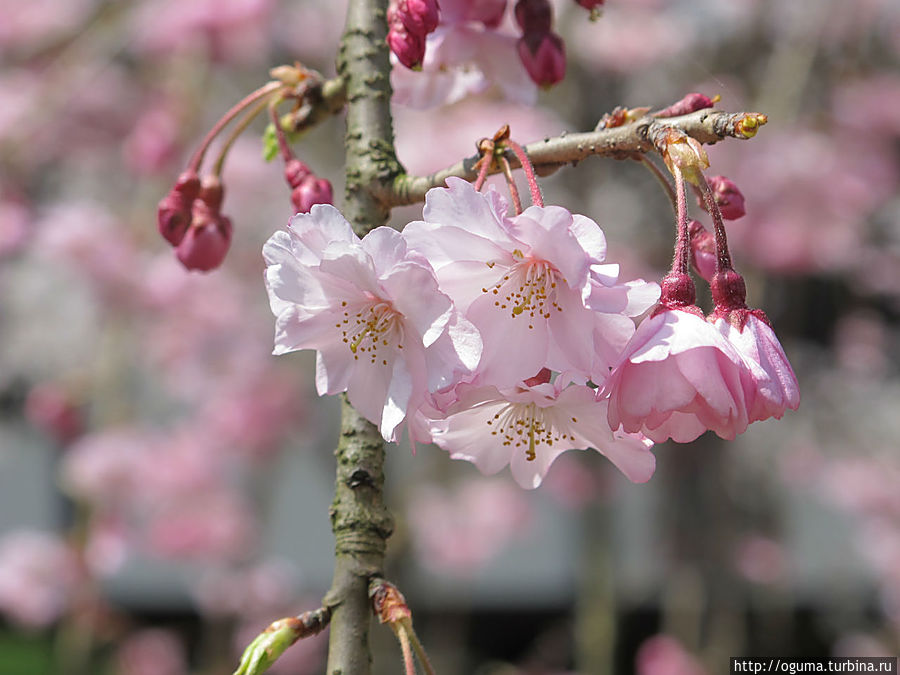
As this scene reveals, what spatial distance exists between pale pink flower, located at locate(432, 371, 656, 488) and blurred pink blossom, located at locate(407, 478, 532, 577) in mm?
4475

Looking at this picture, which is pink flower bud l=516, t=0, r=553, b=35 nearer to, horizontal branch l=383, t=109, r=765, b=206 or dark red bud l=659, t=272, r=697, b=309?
horizontal branch l=383, t=109, r=765, b=206

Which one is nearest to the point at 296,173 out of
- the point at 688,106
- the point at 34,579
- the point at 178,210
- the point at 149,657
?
the point at 178,210

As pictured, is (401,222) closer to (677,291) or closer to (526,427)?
(526,427)

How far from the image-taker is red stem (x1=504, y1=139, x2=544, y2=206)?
23.9 inches

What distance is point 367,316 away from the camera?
69 cm

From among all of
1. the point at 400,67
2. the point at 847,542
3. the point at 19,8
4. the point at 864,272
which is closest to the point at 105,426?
the point at 19,8

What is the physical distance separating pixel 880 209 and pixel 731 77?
115cm

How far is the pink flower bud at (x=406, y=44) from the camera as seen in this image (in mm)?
764

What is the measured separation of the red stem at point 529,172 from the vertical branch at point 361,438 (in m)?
0.14

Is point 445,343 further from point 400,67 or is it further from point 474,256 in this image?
point 400,67

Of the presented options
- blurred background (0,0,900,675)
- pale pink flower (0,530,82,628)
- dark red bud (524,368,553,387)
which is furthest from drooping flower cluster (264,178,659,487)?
pale pink flower (0,530,82,628)

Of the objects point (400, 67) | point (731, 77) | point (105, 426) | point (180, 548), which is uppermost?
point (731, 77)

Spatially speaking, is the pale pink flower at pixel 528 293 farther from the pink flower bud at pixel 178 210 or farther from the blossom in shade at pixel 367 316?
the pink flower bud at pixel 178 210

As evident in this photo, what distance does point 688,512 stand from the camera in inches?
173
